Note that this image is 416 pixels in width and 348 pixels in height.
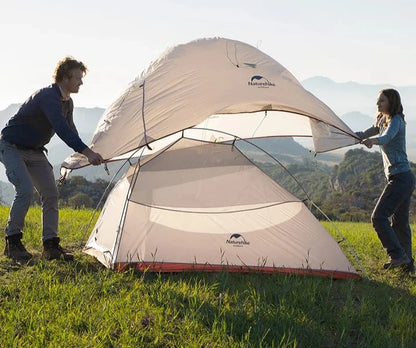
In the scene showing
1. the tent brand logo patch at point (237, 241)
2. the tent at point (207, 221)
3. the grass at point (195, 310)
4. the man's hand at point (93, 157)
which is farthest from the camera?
the tent brand logo patch at point (237, 241)

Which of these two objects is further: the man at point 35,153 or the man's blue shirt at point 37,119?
the man at point 35,153

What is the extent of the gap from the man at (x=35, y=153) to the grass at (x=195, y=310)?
1.63 ft

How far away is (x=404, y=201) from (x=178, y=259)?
3.11 meters

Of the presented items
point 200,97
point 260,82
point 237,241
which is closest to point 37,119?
point 200,97

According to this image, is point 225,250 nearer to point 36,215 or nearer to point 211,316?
point 211,316

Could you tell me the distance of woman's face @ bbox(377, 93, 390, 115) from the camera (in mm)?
6828

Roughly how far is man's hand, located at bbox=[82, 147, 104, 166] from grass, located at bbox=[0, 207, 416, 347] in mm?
1188

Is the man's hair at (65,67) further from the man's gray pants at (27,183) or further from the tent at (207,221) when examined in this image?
the tent at (207,221)

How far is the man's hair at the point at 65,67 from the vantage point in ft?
21.2

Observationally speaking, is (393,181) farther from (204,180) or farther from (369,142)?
(204,180)

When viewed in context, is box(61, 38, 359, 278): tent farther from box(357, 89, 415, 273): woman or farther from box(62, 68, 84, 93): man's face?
box(357, 89, 415, 273): woman

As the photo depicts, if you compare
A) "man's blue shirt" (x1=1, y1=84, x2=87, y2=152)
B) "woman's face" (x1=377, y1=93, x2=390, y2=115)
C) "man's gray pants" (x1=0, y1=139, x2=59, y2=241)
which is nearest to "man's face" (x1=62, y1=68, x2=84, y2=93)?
"man's blue shirt" (x1=1, y1=84, x2=87, y2=152)

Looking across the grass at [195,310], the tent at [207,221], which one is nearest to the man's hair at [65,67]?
the tent at [207,221]

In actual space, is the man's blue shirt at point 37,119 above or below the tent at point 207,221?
above
